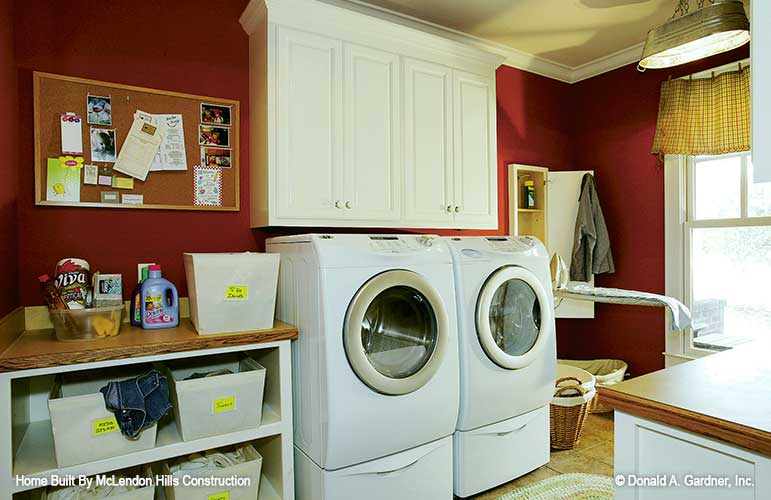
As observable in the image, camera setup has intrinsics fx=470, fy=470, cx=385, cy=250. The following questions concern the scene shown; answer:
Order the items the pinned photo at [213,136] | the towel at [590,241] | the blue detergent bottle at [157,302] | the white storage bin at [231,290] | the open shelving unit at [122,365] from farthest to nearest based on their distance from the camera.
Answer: the towel at [590,241] → the pinned photo at [213,136] → the blue detergent bottle at [157,302] → the white storage bin at [231,290] → the open shelving unit at [122,365]

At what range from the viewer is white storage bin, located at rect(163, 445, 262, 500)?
6.03 feet

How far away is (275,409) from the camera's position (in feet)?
6.83

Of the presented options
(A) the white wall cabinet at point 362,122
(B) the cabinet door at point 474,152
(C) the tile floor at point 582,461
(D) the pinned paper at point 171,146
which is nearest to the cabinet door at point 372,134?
(A) the white wall cabinet at point 362,122

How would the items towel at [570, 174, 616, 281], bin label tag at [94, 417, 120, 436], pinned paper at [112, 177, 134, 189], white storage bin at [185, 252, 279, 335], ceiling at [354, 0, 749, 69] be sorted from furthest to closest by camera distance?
towel at [570, 174, 616, 281] < ceiling at [354, 0, 749, 69] < pinned paper at [112, 177, 134, 189] < white storage bin at [185, 252, 279, 335] < bin label tag at [94, 417, 120, 436]

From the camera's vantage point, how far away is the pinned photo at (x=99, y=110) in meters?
2.14

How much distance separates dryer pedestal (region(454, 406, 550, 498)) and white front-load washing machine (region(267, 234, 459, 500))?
0.29ft

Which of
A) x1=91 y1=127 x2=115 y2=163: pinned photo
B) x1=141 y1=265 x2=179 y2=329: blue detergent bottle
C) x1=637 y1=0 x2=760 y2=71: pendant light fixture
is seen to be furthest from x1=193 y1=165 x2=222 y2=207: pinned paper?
x1=637 y1=0 x2=760 y2=71: pendant light fixture

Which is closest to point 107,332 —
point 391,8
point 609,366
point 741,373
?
point 741,373

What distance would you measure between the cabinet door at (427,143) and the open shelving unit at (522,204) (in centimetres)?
91

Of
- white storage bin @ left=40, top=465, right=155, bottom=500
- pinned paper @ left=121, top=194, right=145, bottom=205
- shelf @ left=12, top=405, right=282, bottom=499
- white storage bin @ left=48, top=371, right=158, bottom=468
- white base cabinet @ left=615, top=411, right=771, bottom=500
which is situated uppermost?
pinned paper @ left=121, top=194, right=145, bottom=205

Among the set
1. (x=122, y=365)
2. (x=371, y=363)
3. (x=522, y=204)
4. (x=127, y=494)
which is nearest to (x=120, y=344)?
(x=122, y=365)

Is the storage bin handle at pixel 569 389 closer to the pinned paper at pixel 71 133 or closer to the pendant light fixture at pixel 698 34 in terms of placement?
the pendant light fixture at pixel 698 34

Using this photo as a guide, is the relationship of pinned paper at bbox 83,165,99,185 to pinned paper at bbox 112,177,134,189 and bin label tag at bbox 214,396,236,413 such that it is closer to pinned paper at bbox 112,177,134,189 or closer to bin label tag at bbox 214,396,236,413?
pinned paper at bbox 112,177,134,189

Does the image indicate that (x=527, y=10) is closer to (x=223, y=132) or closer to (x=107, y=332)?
(x=223, y=132)
